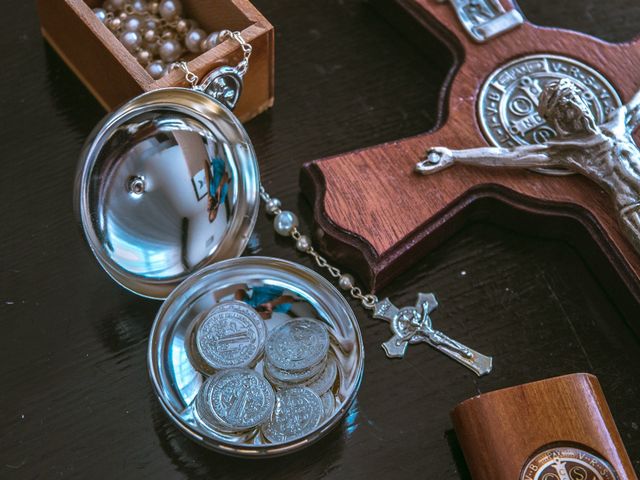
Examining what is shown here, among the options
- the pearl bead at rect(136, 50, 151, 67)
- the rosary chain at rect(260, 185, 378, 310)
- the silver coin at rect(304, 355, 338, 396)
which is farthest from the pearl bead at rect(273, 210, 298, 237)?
the pearl bead at rect(136, 50, 151, 67)

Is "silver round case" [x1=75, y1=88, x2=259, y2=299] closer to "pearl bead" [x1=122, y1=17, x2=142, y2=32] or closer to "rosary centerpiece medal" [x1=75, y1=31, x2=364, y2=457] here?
"rosary centerpiece medal" [x1=75, y1=31, x2=364, y2=457]

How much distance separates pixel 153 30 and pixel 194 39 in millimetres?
68

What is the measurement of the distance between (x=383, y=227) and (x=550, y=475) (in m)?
0.37

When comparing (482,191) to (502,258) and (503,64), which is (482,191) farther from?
(503,64)

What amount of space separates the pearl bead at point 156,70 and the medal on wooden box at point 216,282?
116 mm

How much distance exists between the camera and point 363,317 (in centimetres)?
123

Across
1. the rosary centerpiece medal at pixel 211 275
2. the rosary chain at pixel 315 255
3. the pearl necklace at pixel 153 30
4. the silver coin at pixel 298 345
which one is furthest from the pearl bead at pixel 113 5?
the silver coin at pixel 298 345

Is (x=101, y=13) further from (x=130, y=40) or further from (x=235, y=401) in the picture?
(x=235, y=401)

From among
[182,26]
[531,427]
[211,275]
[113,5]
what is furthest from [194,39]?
[531,427]

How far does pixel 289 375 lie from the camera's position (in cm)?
113

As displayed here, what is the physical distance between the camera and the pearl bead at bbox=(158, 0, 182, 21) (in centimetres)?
137

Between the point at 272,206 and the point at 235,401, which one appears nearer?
the point at 235,401

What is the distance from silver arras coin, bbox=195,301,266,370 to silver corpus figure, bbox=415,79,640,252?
311mm

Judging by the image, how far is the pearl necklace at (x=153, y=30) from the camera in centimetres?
135
